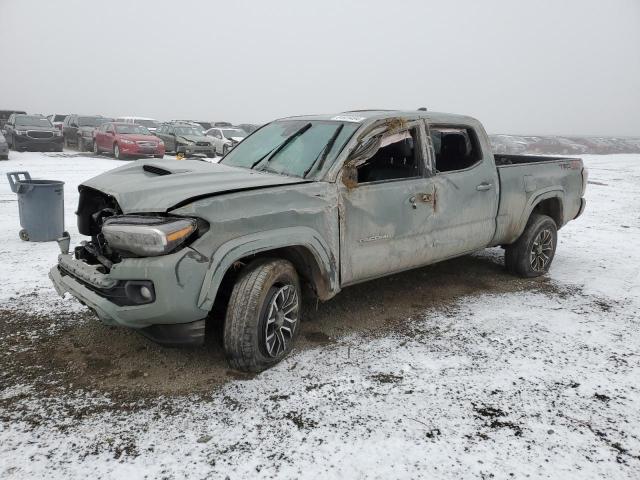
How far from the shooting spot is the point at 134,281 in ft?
9.04

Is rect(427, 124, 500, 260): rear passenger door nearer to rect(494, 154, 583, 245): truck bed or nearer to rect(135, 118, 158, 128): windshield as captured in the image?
rect(494, 154, 583, 245): truck bed

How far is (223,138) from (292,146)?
19.3 m

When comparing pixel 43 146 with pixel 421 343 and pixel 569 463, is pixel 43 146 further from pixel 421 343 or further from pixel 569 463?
pixel 569 463

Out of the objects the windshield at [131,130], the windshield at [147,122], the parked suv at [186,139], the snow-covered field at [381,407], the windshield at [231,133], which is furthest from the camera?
Result: the windshield at [147,122]

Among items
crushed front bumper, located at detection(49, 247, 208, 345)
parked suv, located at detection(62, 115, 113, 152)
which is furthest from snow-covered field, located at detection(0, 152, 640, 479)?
parked suv, located at detection(62, 115, 113, 152)

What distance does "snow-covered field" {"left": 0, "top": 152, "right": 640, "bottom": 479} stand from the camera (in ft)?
7.81

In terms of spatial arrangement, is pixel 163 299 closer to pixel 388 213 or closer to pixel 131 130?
pixel 388 213

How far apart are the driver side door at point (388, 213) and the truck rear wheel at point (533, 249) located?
1.69 m

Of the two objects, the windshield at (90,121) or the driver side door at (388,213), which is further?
the windshield at (90,121)

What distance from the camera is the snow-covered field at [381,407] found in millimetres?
2381

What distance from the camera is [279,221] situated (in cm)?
312

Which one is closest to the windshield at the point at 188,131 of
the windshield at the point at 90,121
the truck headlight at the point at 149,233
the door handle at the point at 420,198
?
the windshield at the point at 90,121

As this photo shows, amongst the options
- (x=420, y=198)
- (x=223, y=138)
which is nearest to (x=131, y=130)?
(x=223, y=138)

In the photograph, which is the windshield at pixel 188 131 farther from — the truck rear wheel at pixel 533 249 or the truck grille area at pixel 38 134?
the truck rear wheel at pixel 533 249
